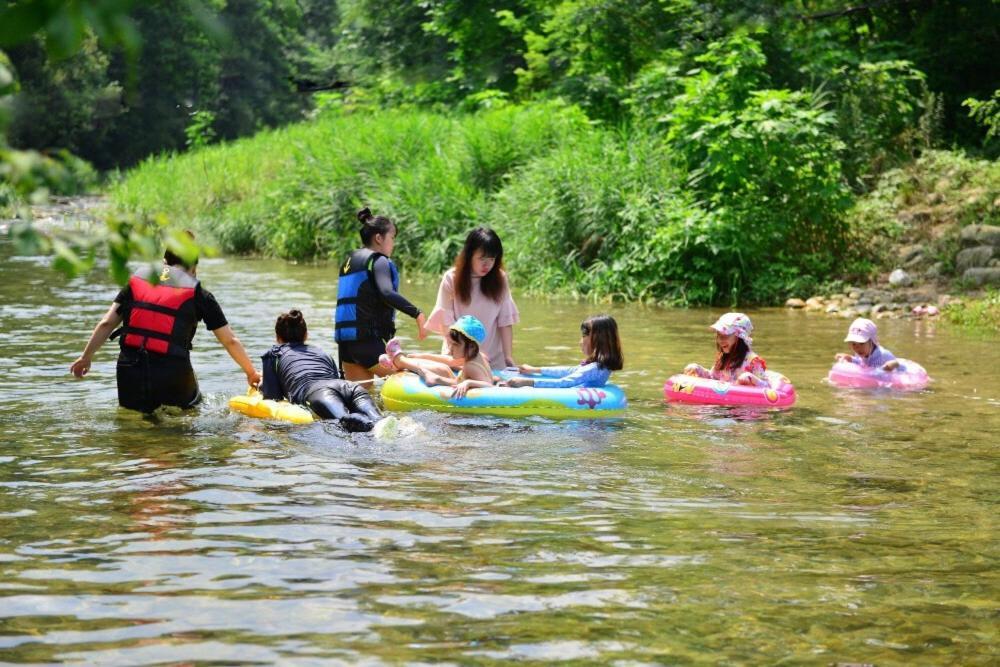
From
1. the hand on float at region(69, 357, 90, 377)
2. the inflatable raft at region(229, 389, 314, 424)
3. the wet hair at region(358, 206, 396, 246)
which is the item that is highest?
the wet hair at region(358, 206, 396, 246)

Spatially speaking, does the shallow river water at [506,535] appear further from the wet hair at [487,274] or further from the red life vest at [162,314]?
the wet hair at [487,274]

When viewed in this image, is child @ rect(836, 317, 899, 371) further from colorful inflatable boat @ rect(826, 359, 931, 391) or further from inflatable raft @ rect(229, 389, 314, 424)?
inflatable raft @ rect(229, 389, 314, 424)

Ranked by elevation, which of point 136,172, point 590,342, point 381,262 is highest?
point 136,172

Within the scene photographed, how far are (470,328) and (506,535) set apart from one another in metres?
2.86

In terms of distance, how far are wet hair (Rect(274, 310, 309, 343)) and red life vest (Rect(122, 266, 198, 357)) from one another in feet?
1.85

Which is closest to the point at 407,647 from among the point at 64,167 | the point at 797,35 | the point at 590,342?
the point at 64,167

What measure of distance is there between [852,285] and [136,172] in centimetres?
1871

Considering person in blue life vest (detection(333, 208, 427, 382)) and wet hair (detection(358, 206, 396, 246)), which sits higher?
wet hair (detection(358, 206, 396, 246))

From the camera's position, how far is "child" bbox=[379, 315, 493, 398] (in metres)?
8.16

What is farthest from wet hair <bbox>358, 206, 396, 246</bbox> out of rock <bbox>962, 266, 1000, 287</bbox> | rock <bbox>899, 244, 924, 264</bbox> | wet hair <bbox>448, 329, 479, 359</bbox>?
rock <bbox>899, 244, 924, 264</bbox>

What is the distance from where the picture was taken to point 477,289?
8.70m

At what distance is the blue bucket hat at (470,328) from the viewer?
8.11 m

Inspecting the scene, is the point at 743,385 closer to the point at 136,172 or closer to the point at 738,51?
the point at 738,51

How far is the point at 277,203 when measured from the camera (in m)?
21.9
